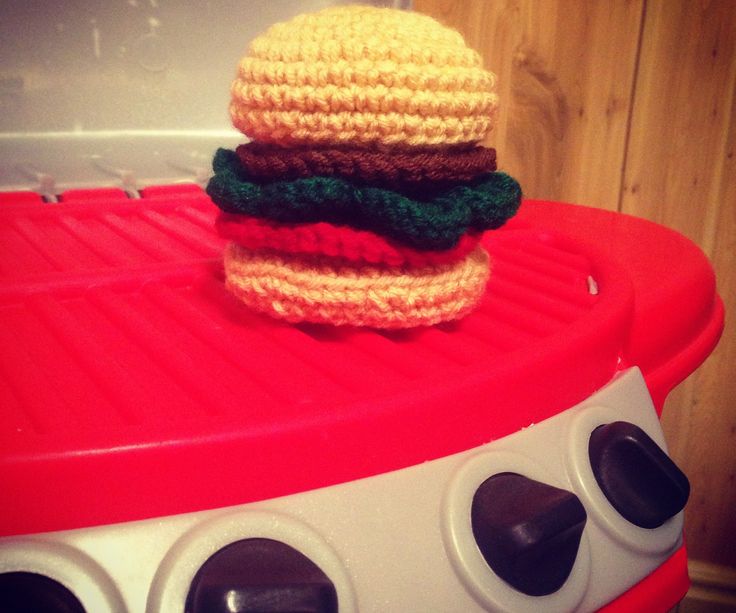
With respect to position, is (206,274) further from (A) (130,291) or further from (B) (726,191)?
(B) (726,191)

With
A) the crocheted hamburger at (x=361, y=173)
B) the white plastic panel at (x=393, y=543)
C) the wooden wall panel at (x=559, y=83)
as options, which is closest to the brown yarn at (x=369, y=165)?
the crocheted hamburger at (x=361, y=173)

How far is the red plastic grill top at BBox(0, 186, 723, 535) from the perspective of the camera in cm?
28

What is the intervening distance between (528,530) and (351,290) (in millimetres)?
151

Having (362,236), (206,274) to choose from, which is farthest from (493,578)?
(206,274)

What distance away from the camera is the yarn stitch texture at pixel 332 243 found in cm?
36

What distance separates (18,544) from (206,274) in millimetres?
248

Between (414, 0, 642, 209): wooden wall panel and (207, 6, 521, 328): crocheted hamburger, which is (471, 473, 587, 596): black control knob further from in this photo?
(414, 0, 642, 209): wooden wall panel

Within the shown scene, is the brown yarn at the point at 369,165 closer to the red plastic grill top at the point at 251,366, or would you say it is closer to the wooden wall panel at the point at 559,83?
the red plastic grill top at the point at 251,366

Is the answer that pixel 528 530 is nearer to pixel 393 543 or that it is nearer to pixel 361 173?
pixel 393 543

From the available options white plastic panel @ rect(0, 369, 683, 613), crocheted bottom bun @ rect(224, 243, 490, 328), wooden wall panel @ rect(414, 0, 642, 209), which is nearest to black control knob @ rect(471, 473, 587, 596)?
white plastic panel @ rect(0, 369, 683, 613)

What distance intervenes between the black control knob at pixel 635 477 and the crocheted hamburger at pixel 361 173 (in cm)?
11

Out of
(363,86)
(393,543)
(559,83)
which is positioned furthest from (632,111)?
(393,543)

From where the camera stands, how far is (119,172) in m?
0.72

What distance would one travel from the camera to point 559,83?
100cm
